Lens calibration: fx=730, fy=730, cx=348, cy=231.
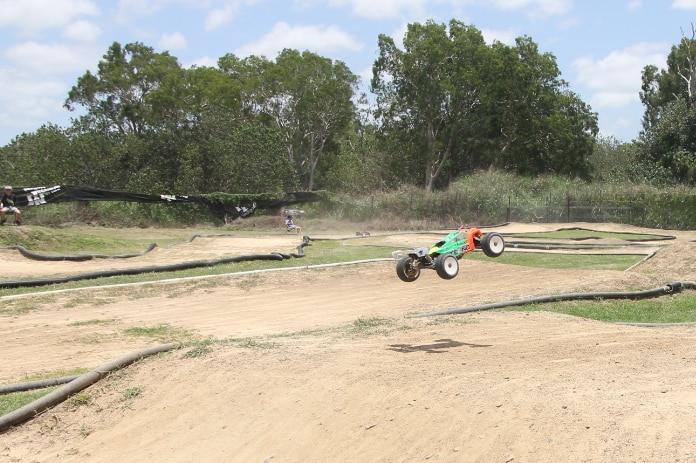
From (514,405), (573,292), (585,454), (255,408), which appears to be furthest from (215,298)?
(585,454)

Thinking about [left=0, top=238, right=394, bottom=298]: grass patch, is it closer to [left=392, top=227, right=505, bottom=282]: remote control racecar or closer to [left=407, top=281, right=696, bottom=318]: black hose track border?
[left=407, top=281, right=696, bottom=318]: black hose track border

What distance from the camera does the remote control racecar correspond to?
10.2m

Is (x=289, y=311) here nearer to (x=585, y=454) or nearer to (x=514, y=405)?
(x=514, y=405)

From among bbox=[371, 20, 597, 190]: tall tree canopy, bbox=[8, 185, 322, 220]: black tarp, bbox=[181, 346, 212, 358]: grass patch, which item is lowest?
bbox=[181, 346, 212, 358]: grass patch

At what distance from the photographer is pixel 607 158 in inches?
2768

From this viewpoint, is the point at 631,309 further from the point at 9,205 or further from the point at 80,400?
the point at 9,205

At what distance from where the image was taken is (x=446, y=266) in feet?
33.4

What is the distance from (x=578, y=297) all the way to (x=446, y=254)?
5782 millimetres

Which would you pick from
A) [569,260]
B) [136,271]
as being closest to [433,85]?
[569,260]

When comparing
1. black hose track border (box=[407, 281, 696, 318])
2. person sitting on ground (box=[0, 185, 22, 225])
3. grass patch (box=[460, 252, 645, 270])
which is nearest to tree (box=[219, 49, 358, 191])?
person sitting on ground (box=[0, 185, 22, 225])

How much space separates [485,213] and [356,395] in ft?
124

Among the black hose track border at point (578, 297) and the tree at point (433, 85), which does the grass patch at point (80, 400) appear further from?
the tree at point (433, 85)

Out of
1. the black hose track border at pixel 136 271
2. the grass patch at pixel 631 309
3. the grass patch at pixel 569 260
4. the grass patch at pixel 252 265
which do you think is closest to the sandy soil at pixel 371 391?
the grass patch at pixel 631 309

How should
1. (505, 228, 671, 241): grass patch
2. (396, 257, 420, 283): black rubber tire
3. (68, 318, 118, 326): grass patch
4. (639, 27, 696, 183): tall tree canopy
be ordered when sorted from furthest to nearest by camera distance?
(639, 27, 696, 183): tall tree canopy, (505, 228, 671, 241): grass patch, (68, 318, 118, 326): grass patch, (396, 257, 420, 283): black rubber tire
